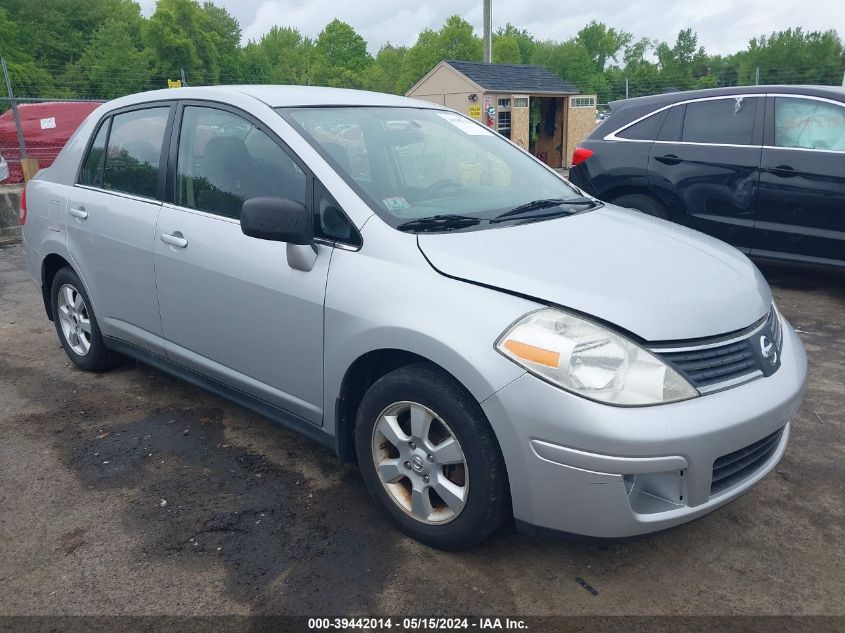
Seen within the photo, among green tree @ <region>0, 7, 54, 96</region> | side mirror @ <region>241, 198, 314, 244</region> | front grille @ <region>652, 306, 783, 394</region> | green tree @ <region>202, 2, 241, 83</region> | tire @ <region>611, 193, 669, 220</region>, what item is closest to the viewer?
front grille @ <region>652, 306, 783, 394</region>

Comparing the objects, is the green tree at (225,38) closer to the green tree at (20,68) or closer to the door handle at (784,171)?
the green tree at (20,68)

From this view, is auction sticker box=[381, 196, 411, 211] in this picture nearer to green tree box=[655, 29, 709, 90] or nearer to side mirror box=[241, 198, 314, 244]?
side mirror box=[241, 198, 314, 244]

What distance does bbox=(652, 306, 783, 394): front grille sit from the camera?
2340 mm

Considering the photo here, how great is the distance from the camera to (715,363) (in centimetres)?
241

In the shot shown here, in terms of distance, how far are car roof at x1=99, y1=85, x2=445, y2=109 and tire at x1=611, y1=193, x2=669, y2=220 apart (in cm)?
334

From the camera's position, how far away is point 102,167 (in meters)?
4.20

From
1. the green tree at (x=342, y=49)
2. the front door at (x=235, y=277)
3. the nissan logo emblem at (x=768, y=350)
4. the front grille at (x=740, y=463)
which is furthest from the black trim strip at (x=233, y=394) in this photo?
the green tree at (x=342, y=49)

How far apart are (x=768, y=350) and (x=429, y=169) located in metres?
1.59

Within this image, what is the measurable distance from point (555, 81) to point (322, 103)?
19092mm

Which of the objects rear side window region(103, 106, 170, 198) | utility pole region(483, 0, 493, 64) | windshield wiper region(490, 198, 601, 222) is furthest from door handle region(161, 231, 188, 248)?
utility pole region(483, 0, 493, 64)

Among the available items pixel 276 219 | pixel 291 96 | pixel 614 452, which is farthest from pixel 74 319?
pixel 614 452

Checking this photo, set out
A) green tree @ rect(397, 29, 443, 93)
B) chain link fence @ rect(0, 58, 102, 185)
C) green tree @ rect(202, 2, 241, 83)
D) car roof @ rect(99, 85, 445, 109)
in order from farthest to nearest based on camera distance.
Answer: green tree @ rect(397, 29, 443, 93), green tree @ rect(202, 2, 241, 83), chain link fence @ rect(0, 58, 102, 185), car roof @ rect(99, 85, 445, 109)

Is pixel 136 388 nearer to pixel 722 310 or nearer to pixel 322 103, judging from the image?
pixel 322 103

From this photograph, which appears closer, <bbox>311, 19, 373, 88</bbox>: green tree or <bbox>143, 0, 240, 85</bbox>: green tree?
<bbox>143, 0, 240, 85</bbox>: green tree
